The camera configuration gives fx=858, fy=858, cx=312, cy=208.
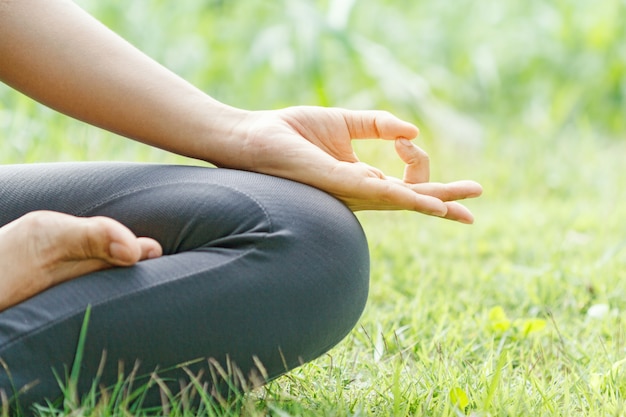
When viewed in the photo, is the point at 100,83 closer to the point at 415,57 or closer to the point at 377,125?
the point at 377,125

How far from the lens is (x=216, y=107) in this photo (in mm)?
1293

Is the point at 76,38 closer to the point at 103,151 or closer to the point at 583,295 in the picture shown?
the point at 583,295

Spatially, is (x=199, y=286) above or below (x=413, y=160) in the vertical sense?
below

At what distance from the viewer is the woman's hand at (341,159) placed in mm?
1196

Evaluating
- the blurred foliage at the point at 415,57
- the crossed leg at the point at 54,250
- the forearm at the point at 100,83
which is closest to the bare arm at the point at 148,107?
the forearm at the point at 100,83

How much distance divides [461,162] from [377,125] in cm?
232

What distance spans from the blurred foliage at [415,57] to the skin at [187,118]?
1.60 metres

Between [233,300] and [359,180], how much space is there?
0.26 metres

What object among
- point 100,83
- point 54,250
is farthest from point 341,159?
point 54,250

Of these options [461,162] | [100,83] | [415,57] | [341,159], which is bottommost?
[461,162]

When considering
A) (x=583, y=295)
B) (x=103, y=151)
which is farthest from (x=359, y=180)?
(x=103, y=151)

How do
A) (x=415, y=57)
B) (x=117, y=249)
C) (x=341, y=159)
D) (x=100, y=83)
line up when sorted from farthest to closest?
(x=415, y=57) → (x=341, y=159) → (x=100, y=83) → (x=117, y=249)

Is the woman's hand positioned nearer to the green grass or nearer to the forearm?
the forearm

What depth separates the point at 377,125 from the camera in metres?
1.32
